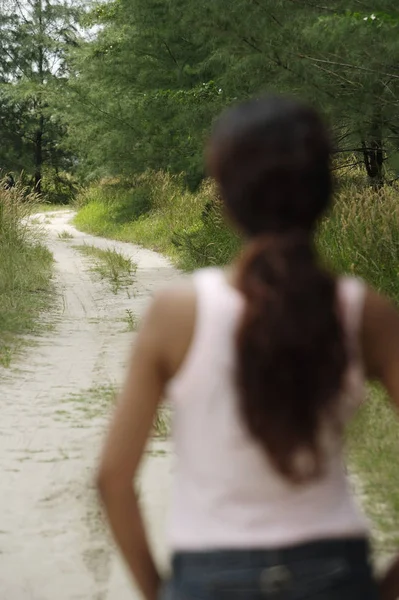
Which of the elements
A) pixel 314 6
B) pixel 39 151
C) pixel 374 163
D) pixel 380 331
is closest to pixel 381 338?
pixel 380 331

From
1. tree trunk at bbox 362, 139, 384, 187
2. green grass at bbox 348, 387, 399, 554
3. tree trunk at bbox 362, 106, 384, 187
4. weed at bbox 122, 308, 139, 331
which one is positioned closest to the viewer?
green grass at bbox 348, 387, 399, 554

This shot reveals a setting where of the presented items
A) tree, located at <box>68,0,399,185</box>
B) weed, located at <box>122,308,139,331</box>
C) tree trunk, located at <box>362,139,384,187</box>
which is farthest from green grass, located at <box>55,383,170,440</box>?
tree trunk, located at <box>362,139,384,187</box>

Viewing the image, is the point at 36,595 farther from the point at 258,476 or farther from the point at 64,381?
the point at 64,381

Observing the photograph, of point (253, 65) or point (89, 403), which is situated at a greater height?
point (253, 65)

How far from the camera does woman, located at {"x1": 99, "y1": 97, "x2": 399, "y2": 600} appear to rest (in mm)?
1195

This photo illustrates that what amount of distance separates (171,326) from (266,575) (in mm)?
326

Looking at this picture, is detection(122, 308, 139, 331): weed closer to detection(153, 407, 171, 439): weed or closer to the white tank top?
detection(153, 407, 171, 439): weed

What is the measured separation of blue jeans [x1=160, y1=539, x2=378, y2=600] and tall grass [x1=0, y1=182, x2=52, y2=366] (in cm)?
603

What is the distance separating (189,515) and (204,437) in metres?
0.10

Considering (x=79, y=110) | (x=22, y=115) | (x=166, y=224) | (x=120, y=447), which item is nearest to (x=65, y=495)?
(x=120, y=447)

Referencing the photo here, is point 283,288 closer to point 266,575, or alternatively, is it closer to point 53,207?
point 266,575

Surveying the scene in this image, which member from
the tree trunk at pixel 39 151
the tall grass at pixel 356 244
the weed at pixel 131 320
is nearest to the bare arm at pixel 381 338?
the tall grass at pixel 356 244

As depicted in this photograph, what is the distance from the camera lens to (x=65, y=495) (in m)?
4.21

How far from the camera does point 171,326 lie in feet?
3.98
